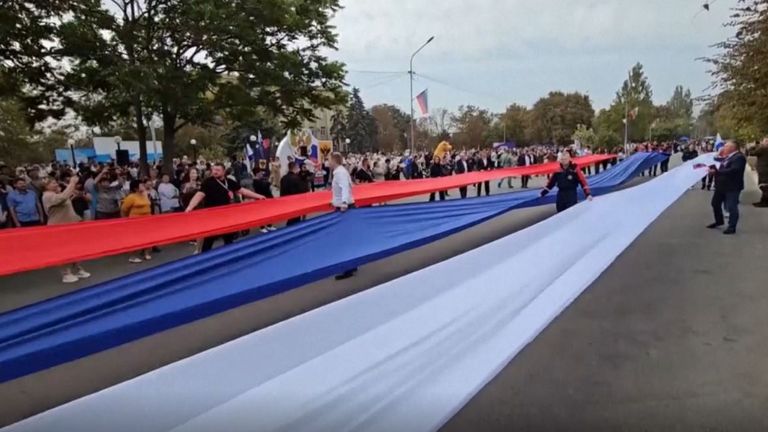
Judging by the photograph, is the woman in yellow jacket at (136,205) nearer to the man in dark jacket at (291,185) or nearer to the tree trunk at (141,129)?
the man in dark jacket at (291,185)

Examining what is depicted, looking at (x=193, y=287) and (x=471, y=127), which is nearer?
(x=193, y=287)

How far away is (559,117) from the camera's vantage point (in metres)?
82.7

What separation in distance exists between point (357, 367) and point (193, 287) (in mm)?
1479

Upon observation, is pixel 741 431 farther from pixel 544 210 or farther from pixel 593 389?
pixel 544 210

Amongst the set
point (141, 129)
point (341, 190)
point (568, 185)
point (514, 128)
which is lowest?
point (568, 185)

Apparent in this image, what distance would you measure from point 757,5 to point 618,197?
10.7m

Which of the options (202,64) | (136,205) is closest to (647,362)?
(136,205)

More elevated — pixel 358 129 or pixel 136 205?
pixel 358 129

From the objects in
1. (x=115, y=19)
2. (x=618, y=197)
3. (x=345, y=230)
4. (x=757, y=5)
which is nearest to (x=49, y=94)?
(x=115, y=19)

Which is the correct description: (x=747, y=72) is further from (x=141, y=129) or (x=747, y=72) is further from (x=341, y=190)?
(x=141, y=129)

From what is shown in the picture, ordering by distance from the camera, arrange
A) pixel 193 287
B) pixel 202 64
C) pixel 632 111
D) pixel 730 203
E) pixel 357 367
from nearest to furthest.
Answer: pixel 357 367, pixel 193 287, pixel 730 203, pixel 202 64, pixel 632 111

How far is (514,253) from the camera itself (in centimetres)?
397

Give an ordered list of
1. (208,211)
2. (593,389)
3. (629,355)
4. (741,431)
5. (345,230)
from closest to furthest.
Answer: (741,431) → (593,389) → (629,355) → (345,230) → (208,211)

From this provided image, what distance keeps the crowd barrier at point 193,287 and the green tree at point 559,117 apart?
8095cm
